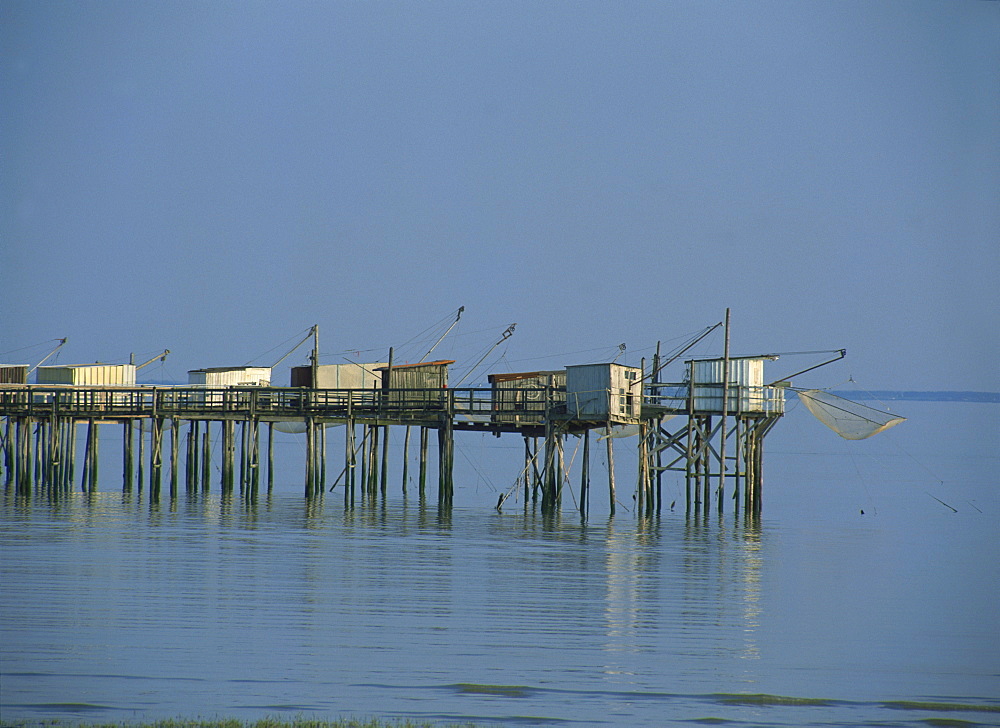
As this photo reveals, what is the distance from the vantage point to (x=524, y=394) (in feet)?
140

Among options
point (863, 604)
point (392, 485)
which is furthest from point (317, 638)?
point (392, 485)

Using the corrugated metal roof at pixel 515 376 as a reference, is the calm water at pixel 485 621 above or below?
below

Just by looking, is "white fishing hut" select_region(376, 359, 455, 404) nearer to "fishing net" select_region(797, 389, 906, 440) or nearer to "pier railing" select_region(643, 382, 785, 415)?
"pier railing" select_region(643, 382, 785, 415)

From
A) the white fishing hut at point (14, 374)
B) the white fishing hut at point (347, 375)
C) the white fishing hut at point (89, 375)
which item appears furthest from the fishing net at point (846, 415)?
the white fishing hut at point (14, 374)

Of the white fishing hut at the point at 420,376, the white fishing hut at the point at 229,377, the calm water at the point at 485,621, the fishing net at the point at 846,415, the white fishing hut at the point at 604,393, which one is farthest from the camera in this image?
the white fishing hut at the point at 229,377

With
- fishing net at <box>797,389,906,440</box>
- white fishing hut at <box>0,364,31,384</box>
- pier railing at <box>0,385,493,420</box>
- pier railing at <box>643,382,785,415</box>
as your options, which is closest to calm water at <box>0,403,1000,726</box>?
pier railing at <box>643,382,785,415</box>

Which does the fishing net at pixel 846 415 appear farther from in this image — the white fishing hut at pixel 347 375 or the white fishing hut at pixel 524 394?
the white fishing hut at pixel 347 375

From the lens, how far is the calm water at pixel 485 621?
14539 mm

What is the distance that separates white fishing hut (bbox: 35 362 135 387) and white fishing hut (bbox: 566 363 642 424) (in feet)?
99.1

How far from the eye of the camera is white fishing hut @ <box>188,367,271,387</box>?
58250 mm

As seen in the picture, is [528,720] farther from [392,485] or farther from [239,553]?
[392,485]

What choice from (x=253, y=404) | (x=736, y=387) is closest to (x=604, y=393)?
(x=736, y=387)

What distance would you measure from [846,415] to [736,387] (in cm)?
778

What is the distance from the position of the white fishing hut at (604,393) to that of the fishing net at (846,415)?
888cm
